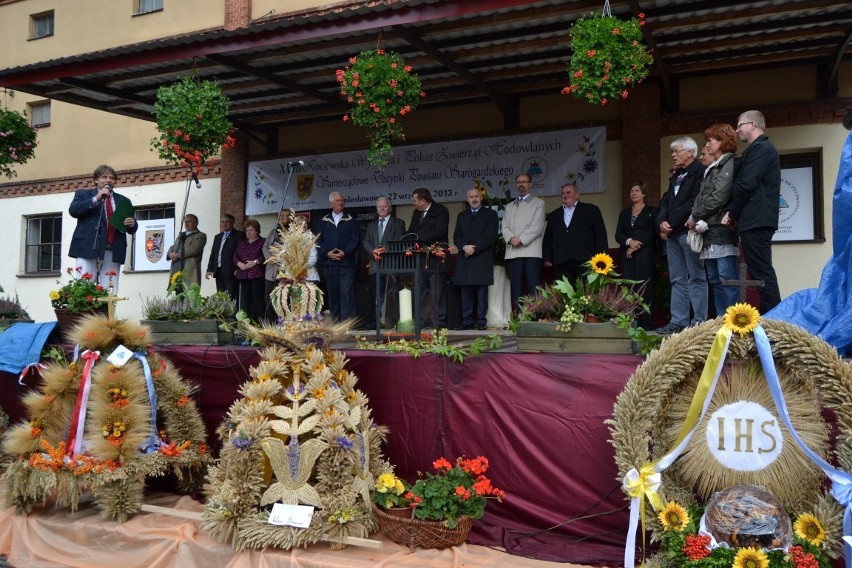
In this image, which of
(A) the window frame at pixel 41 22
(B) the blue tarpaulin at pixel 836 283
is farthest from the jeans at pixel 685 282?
(A) the window frame at pixel 41 22

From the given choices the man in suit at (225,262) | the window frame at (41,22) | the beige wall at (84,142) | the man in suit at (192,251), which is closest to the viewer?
the man in suit at (225,262)

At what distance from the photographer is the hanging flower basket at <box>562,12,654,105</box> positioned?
5.98 m

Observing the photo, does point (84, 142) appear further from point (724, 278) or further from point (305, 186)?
point (724, 278)

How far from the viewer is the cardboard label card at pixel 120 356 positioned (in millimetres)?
4773

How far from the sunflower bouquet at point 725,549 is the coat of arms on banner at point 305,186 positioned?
8.36 metres

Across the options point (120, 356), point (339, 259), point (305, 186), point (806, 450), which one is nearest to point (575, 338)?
point (806, 450)

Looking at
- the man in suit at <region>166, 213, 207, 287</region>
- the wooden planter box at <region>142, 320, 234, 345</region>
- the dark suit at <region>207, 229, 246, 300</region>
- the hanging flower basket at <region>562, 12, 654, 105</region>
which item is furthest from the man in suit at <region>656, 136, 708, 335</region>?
the man in suit at <region>166, 213, 207, 287</region>

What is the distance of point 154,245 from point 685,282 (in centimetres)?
958

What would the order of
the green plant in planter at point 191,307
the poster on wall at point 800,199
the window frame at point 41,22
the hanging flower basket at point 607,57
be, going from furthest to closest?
1. the window frame at point 41,22
2. the poster on wall at point 800,199
3. the hanging flower basket at point 607,57
4. the green plant in planter at point 191,307

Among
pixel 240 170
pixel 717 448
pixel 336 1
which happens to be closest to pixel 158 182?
pixel 240 170

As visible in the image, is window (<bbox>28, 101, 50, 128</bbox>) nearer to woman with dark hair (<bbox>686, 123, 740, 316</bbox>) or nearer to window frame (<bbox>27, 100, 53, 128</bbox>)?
window frame (<bbox>27, 100, 53, 128</bbox>)

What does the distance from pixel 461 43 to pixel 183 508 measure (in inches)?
219

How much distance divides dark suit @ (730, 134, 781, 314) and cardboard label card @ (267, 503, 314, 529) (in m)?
3.34

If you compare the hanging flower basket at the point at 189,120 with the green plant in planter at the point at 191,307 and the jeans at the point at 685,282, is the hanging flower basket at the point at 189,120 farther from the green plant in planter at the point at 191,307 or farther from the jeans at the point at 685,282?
the jeans at the point at 685,282
